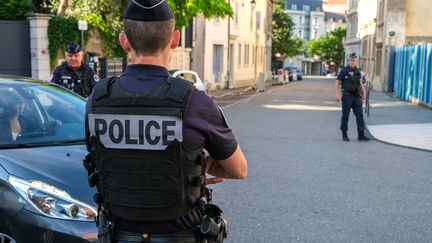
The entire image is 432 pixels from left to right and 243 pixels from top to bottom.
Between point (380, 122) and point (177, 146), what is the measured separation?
47.0 ft

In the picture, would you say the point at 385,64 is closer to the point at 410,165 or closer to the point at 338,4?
the point at 410,165

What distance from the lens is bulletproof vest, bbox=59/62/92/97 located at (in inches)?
295

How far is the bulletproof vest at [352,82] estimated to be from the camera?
1129 centimetres

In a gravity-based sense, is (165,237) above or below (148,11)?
below

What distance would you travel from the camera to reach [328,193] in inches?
267

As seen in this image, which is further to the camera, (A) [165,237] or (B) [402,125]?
(B) [402,125]

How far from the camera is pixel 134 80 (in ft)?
7.25

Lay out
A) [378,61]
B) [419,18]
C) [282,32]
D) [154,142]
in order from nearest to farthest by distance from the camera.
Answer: [154,142], [419,18], [378,61], [282,32]

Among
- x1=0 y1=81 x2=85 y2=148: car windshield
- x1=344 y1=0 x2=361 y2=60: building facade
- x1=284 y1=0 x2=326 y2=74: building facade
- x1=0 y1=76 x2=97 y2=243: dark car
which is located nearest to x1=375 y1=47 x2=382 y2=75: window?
x1=344 y1=0 x2=361 y2=60: building facade

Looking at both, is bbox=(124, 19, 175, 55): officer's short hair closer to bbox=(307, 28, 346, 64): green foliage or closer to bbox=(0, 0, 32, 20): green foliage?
bbox=(0, 0, 32, 20): green foliage

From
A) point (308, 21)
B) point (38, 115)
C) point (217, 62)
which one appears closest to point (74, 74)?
point (38, 115)

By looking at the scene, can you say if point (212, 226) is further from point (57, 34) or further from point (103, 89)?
point (57, 34)

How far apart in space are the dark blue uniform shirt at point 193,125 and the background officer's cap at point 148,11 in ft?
0.64

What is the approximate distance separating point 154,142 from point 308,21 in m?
129
